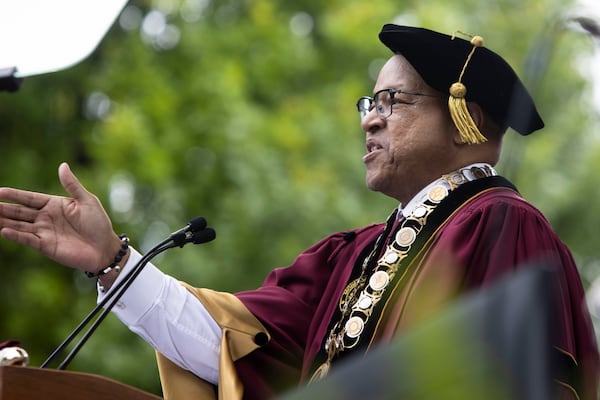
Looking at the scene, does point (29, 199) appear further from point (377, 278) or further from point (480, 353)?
point (480, 353)

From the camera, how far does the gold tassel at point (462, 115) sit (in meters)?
4.04

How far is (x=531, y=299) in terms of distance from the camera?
155 centimetres

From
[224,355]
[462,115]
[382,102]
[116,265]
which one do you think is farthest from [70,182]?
[462,115]

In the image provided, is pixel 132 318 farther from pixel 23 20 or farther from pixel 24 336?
pixel 24 336

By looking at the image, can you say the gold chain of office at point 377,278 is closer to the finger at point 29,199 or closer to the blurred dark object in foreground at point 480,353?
the finger at point 29,199

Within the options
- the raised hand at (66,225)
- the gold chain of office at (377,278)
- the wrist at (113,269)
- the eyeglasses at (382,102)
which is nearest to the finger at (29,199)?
the raised hand at (66,225)

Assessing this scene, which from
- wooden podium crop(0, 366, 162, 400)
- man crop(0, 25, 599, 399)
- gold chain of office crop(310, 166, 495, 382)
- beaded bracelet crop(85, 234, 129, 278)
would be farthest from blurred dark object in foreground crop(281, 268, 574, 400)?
beaded bracelet crop(85, 234, 129, 278)

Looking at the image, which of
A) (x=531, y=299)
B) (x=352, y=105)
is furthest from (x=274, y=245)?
(x=531, y=299)

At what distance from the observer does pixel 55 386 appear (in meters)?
2.88

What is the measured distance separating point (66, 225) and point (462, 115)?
4.81ft

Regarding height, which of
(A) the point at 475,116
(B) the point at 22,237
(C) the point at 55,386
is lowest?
(C) the point at 55,386

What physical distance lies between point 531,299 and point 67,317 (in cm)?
965

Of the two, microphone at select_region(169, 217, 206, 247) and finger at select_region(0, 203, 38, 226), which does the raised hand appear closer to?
finger at select_region(0, 203, 38, 226)

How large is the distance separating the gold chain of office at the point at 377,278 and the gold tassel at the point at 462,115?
118 mm
